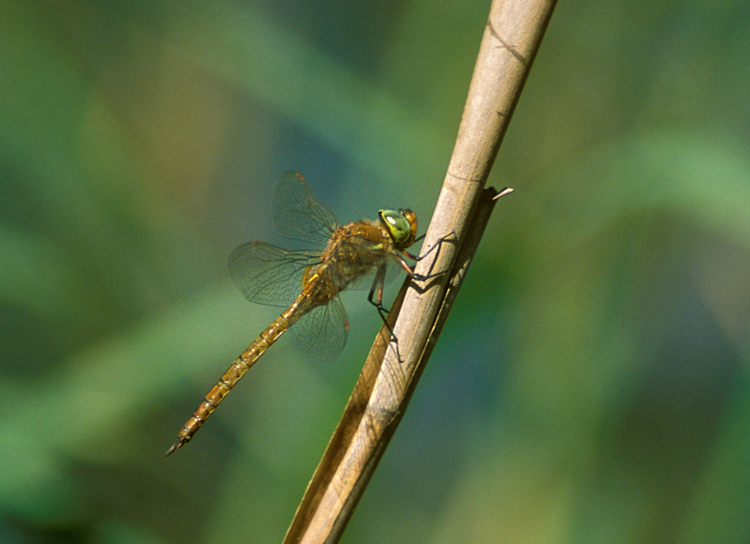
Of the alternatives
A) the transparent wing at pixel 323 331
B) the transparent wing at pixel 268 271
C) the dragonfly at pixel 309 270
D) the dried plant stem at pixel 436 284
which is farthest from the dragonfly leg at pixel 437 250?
the transparent wing at pixel 268 271

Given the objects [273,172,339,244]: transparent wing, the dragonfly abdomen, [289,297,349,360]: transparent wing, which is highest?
[273,172,339,244]: transparent wing

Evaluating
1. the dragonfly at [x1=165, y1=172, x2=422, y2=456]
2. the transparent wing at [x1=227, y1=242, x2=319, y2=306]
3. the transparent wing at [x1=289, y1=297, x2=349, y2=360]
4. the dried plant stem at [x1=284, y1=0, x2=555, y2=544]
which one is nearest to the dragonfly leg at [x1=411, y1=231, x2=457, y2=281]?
the dried plant stem at [x1=284, y1=0, x2=555, y2=544]

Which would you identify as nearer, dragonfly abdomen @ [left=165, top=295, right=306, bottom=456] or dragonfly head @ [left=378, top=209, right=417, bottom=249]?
dragonfly head @ [left=378, top=209, right=417, bottom=249]

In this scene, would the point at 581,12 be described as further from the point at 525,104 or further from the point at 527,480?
the point at 527,480

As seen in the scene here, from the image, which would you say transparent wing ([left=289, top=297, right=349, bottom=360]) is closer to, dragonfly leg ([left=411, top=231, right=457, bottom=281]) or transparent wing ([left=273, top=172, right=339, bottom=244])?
transparent wing ([left=273, top=172, right=339, bottom=244])

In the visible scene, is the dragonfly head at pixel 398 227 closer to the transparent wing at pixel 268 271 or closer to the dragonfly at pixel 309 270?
the dragonfly at pixel 309 270

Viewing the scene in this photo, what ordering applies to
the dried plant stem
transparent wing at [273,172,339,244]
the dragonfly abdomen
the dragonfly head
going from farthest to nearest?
transparent wing at [273,172,339,244] → the dragonfly abdomen → the dragonfly head → the dried plant stem
